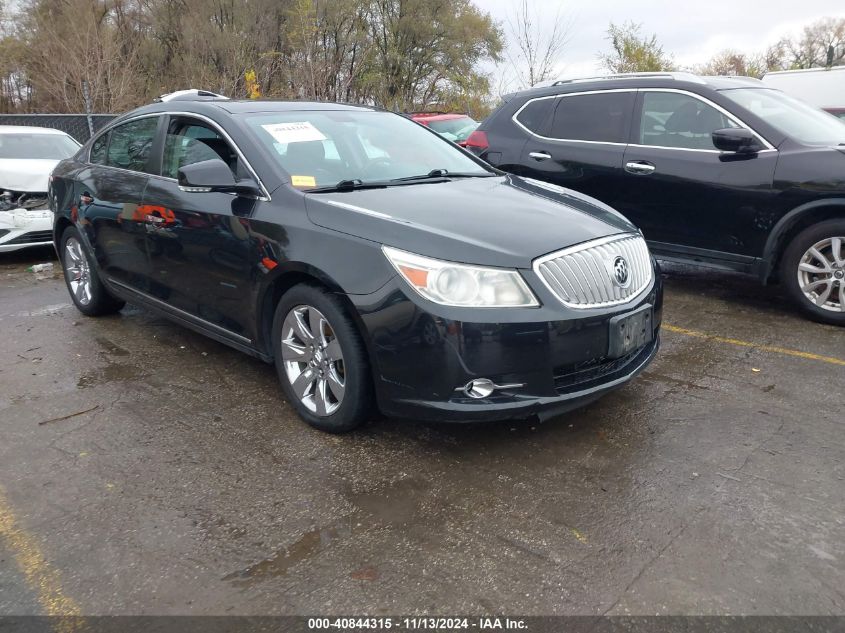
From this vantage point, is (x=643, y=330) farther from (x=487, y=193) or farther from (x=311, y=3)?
(x=311, y=3)

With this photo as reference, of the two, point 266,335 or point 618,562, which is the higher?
point 266,335

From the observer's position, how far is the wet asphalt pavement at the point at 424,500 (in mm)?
2342

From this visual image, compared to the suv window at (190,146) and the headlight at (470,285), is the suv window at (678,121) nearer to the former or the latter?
the headlight at (470,285)

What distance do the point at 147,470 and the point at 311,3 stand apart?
19.6 m

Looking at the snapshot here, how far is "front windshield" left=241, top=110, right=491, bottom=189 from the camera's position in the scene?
3822mm

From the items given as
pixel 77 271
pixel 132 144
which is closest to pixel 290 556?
pixel 132 144

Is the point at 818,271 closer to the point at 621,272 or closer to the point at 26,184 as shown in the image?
the point at 621,272

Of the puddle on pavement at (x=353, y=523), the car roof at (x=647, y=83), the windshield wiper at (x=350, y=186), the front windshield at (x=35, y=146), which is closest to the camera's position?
the puddle on pavement at (x=353, y=523)

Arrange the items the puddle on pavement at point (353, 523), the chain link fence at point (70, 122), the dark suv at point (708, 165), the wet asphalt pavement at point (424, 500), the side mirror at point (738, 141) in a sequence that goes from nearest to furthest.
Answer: the wet asphalt pavement at point (424, 500), the puddle on pavement at point (353, 523), the dark suv at point (708, 165), the side mirror at point (738, 141), the chain link fence at point (70, 122)

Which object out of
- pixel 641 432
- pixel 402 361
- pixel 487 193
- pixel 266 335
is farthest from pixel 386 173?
pixel 641 432

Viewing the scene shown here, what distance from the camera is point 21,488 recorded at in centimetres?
307

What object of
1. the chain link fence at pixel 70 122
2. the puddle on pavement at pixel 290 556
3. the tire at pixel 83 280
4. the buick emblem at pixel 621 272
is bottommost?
the puddle on pavement at pixel 290 556

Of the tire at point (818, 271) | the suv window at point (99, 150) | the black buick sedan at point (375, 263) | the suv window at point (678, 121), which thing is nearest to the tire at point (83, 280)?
the suv window at point (99, 150)

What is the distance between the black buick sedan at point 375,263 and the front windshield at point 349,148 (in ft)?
0.04
